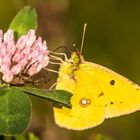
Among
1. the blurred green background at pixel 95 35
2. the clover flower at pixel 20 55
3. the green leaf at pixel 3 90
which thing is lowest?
the blurred green background at pixel 95 35

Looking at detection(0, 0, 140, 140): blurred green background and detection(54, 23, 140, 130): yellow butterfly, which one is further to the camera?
detection(0, 0, 140, 140): blurred green background

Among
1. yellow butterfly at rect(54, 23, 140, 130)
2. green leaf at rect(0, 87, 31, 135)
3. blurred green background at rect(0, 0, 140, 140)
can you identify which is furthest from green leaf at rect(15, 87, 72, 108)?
blurred green background at rect(0, 0, 140, 140)

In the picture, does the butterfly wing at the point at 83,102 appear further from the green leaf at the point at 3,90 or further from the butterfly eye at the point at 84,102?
the green leaf at the point at 3,90

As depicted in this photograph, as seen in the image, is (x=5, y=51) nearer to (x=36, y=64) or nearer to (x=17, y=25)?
(x=36, y=64)

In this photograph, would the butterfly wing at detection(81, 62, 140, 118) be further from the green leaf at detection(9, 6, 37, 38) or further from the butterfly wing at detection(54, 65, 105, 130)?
the green leaf at detection(9, 6, 37, 38)

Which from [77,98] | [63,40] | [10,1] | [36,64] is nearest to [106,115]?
[77,98]

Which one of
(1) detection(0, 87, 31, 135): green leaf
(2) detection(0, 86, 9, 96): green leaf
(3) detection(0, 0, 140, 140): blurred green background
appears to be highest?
(2) detection(0, 86, 9, 96): green leaf

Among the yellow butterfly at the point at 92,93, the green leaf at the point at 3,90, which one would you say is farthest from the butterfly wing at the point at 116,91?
the green leaf at the point at 3,90

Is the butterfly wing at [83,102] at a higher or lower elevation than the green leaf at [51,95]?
lower
